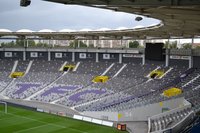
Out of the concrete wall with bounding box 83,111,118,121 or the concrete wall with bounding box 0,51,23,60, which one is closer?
the concrete wall with bounding box 83,111,118,121

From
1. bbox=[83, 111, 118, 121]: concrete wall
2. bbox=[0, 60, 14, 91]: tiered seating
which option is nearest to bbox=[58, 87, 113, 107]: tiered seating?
bbox=[83, 111, 118, 121]: concrete wall

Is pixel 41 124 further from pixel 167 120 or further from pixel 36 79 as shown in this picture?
pixel 36 79

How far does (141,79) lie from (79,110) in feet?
44.7

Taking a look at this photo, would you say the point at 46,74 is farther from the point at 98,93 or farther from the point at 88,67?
the point at 98,93

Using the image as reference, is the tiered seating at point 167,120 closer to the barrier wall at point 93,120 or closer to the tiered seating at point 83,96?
the barrier wall at point 93,120

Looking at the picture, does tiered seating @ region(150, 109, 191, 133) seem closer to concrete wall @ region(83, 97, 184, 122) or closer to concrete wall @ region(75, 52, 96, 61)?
concrete wall @ region(83, 97, 184, 122)

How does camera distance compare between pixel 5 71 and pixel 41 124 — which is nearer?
pixel 41 124

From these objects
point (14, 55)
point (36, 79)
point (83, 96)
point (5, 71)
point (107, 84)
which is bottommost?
point (36, 79)

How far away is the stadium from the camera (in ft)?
115

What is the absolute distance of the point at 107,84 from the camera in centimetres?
5981

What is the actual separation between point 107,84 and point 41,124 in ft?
65.9

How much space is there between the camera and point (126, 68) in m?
64.5

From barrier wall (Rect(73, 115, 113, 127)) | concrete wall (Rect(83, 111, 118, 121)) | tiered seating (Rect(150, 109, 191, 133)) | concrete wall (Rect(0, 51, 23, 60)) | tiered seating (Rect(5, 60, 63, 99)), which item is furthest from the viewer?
concrete wall (Rect(0, 51, 23, 60))

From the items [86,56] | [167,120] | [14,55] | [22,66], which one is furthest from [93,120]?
[14,55]
